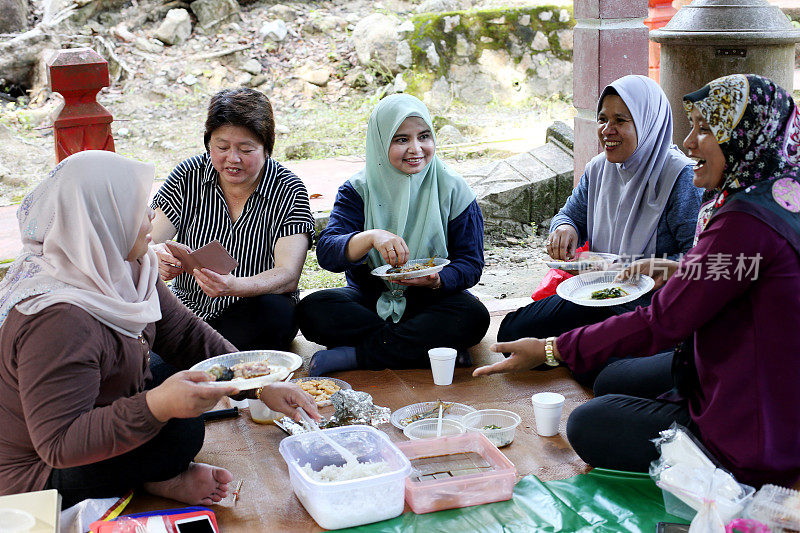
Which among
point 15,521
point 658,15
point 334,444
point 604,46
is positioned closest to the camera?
point 15,521

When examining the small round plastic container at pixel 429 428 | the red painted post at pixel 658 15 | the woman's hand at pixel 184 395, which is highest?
the red painted post at pixel 658 15

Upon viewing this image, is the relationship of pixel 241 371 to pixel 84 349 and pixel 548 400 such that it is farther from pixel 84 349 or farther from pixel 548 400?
pixel 548 400

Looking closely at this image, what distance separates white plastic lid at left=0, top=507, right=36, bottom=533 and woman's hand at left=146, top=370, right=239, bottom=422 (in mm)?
362

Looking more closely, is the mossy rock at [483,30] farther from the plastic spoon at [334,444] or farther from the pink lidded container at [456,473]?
the plastic spoon at [334,444]

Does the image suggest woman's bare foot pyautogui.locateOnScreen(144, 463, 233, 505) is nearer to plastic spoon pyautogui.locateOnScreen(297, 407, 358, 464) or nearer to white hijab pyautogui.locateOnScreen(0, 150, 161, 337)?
plastic spoon pyautogui.locateOnScreen(297, 407, 358, 464)

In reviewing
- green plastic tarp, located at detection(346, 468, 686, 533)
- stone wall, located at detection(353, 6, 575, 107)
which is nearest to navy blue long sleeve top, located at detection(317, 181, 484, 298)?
green plastic tarp, located at detection(346, 468, 686, 533)

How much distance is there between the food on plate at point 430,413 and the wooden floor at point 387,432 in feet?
0.19

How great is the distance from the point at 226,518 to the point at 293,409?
1.25 ft

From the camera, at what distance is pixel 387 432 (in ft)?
9.21

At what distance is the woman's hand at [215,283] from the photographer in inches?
119

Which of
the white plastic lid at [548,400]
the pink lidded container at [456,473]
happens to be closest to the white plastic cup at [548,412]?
the white plastic lid at [548,400]

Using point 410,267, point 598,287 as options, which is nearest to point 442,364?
point 410,267

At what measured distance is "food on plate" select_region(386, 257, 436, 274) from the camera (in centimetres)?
323

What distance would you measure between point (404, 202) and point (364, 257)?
29cm
